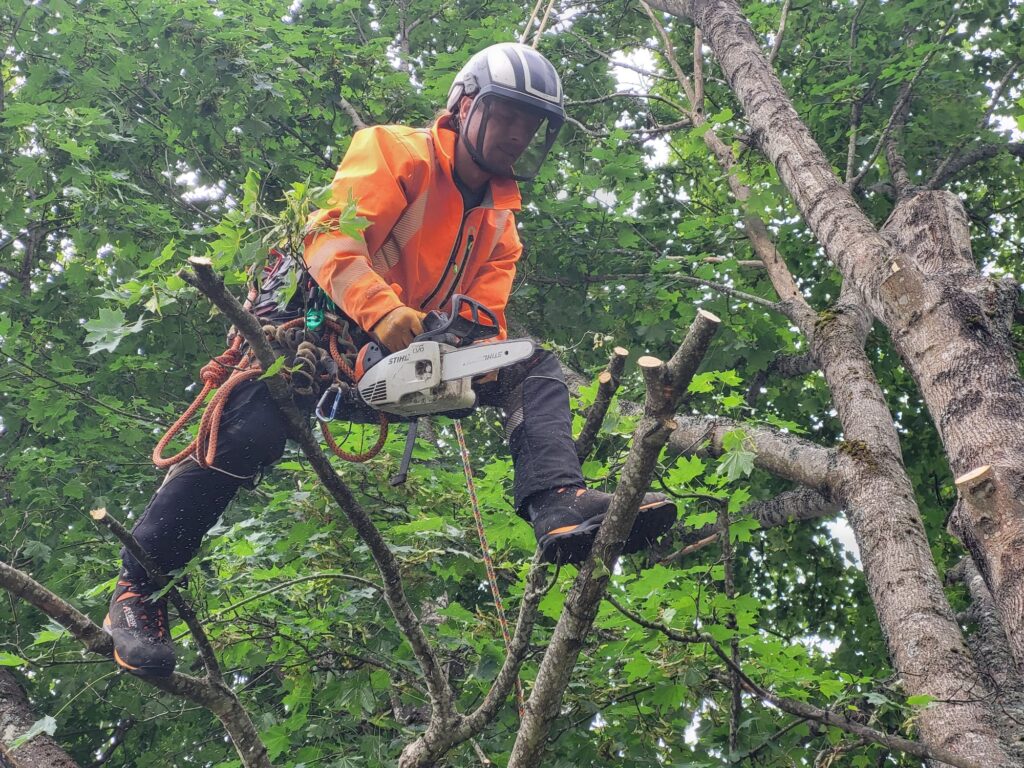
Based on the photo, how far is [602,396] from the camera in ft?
9.66

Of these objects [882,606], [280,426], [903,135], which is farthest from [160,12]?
[882,606]

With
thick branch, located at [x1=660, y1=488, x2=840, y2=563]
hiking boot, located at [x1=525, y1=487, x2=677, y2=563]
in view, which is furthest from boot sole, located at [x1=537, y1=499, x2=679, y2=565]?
thick branch, located at [x1=660, y1=488, x2=840, y2=563]

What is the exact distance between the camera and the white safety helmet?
340 centimetres

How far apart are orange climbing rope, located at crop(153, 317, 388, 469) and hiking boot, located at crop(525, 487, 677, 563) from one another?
2.08ft

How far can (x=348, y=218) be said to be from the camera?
273cm

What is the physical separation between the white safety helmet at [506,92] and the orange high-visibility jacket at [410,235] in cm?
10

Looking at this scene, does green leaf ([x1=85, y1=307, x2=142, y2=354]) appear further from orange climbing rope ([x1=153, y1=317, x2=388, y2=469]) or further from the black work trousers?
the black work trousers

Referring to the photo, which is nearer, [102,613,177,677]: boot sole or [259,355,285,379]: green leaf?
[259,355,285,379]: green leaf

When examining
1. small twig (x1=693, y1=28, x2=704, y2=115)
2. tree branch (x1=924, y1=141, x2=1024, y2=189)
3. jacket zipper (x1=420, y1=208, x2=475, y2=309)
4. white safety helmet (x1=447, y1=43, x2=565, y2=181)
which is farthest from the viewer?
small twig (x1=693, y1=28, x2=704, y2=115)

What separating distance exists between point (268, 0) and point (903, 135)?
13.9 ft

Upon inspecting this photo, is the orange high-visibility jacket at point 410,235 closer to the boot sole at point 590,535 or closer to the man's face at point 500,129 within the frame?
the man's face at point 500,129

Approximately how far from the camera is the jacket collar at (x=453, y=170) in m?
3.45

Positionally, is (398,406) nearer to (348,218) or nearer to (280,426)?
(280,426)

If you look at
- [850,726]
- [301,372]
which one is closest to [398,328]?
[301,372]
